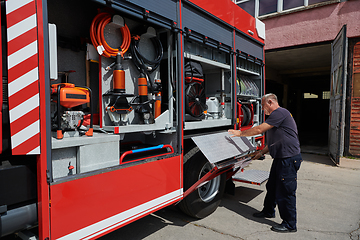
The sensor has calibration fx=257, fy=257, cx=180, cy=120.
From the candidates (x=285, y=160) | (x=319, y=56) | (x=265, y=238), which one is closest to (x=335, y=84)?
(x=319, y=56)

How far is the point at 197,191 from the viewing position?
11.3ft

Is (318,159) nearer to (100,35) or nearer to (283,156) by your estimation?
(283,156)

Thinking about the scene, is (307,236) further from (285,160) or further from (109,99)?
(109,99)

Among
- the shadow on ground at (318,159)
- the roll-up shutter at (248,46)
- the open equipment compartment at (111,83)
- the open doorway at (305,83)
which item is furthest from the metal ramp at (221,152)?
the open doorway at (305,83)

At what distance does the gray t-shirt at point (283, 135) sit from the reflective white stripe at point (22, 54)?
8.97 feet

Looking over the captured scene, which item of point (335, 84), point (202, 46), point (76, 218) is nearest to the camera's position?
point (76, 218)

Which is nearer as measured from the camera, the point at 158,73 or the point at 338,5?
the point at 158,73

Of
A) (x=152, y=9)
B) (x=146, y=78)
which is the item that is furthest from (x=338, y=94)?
(x=152, y=9)

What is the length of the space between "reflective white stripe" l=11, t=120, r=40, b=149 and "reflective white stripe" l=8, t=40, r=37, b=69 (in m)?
0.42

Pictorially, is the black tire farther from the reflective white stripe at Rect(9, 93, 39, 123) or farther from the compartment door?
the compartment door

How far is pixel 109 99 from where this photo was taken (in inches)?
108

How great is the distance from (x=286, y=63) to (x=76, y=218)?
1226cm

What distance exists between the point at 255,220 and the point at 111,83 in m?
2.68

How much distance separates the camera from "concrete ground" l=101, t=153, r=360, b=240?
314 cm
